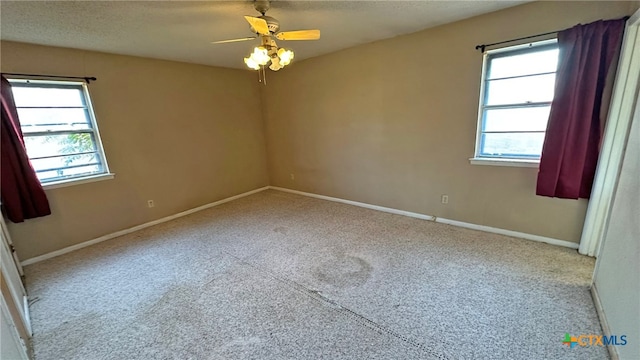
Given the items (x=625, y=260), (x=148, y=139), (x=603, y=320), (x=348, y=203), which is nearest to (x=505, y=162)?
(x=625, y=260)

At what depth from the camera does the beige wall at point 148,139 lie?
117 inches

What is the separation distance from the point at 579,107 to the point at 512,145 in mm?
636

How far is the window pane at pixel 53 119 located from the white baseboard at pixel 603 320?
5.23 metres

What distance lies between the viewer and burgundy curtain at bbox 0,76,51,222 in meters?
2.57

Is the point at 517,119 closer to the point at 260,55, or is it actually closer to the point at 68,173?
the point at 260,55

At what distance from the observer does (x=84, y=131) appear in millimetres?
3182

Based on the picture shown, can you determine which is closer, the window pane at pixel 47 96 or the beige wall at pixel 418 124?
the beige wall at pixel 418 124

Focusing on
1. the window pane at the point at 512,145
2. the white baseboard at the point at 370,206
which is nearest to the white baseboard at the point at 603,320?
the window pane at the point at 512,145

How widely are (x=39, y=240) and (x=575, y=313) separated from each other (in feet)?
17.0

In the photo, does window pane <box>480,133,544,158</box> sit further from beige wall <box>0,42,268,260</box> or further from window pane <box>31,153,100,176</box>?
window pane <box>31,153,100,176</box>

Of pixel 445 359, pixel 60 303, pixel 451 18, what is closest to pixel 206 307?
pixel 60 303

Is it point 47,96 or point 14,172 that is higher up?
point 47,96

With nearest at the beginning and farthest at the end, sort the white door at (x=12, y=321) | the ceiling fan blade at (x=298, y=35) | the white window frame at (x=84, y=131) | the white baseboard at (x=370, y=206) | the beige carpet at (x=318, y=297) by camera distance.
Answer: the white door at (x=12, y=321) → the beige carpet at (x=318, y=297) → the ceiling fan blade at (x=298, y=35) → the white window frame at (x=84, y=131) → the white baseboard at (x=370, y=206)

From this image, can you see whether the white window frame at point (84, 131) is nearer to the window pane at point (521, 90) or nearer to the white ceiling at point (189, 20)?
the white ceiling at point (189, 20)
